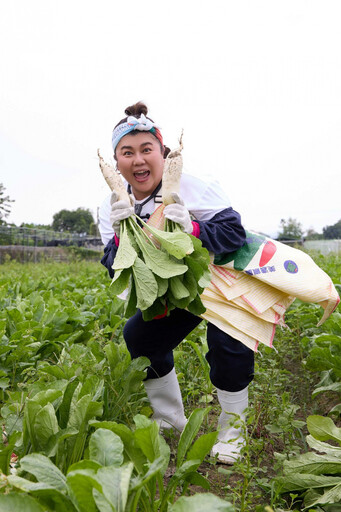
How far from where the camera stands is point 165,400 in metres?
2.44

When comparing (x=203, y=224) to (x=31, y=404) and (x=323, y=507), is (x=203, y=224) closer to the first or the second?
(x=31, y=404)

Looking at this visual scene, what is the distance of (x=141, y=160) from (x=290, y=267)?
2.81 feet

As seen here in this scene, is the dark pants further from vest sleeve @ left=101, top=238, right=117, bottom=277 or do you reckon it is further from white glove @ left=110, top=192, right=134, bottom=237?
white glove @ left=110, top=192, right=134, bottom=237


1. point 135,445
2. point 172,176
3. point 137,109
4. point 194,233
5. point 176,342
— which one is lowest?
point 135,445

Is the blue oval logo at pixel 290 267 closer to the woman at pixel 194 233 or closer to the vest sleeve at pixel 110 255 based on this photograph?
the woman at pixel 194 233

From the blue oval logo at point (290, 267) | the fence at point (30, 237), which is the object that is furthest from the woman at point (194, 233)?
the fence at point (30, 237)

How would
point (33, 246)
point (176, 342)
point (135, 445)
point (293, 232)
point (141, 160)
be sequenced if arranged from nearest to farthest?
point (135, 445)
point (141, 160)
point (176, 342)
point (33, 246)
point (293, 232)

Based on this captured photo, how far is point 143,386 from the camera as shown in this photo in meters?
2.58

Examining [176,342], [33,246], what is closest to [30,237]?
[33,246]

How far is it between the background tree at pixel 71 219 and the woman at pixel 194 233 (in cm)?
7358

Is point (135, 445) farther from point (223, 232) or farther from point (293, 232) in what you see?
point (293, 232)

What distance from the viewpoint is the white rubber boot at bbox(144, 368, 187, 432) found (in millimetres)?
2424

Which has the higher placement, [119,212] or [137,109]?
[137,109]

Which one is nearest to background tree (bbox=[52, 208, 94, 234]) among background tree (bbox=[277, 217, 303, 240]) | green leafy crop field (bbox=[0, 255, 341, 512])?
background tree (bbox=[277, 217, 303, 240])
